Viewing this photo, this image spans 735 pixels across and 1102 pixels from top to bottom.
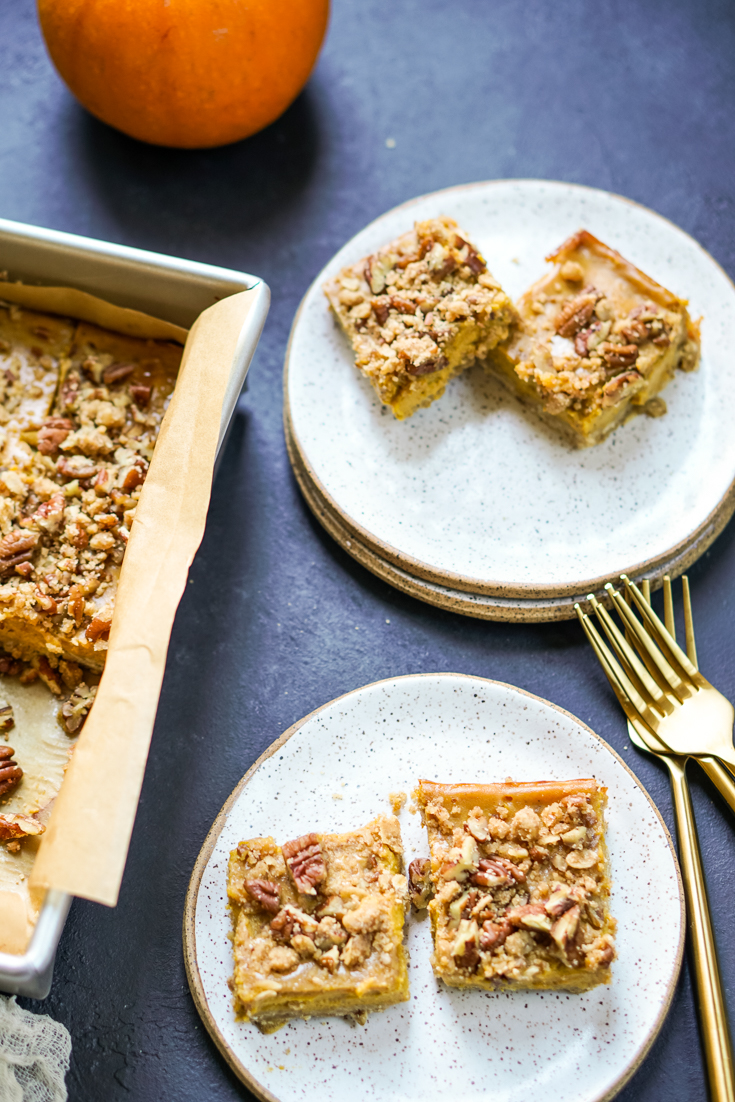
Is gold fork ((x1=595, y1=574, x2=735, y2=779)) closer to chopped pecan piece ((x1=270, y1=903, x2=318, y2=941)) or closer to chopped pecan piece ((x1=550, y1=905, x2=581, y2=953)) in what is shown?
chopped pecan piece ((x1=550, y1=905, x2=581, y2=953))

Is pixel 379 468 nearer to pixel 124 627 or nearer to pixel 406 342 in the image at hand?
pixel 406 342

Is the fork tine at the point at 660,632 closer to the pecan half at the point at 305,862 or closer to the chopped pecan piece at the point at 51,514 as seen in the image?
the pecan half at the point at 305,862

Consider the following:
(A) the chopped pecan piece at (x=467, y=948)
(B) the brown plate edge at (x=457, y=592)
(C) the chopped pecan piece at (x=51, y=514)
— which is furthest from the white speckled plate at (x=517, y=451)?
(A) the chopped pecan piece at (x=467, y=948)

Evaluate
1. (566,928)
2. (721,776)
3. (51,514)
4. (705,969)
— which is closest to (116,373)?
(51,514)

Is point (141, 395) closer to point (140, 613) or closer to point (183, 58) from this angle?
point (140, 613)

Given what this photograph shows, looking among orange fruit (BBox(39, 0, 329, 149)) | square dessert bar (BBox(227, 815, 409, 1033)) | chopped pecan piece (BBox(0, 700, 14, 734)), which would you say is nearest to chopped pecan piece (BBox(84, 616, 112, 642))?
chopped pecan piece (BBox(0, 700, 14, 734))
